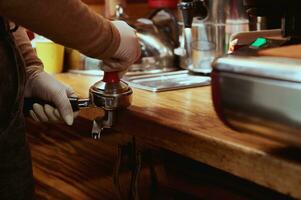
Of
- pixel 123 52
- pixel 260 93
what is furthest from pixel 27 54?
pixel 260 93

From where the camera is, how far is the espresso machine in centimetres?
51

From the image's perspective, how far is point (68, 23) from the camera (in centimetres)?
69

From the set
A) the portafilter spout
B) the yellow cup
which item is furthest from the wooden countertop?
the yellow cup

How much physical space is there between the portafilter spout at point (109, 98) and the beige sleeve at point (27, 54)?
0.13m

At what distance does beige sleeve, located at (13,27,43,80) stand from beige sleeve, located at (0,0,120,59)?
195 millimetres

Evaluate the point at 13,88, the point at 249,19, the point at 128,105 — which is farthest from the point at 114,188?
the point at 249,19

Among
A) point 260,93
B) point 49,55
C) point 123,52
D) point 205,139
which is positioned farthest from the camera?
point 49,55

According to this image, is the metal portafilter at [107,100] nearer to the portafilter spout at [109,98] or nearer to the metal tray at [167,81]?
the portafilter spout at [109,98]

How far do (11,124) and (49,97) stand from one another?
168mm

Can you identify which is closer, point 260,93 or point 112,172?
point 260,93

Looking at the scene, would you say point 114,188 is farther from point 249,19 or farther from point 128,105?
point 249,19

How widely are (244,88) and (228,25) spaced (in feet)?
1.97

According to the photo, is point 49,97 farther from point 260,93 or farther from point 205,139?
point 260,93

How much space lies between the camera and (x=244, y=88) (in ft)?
1.81
